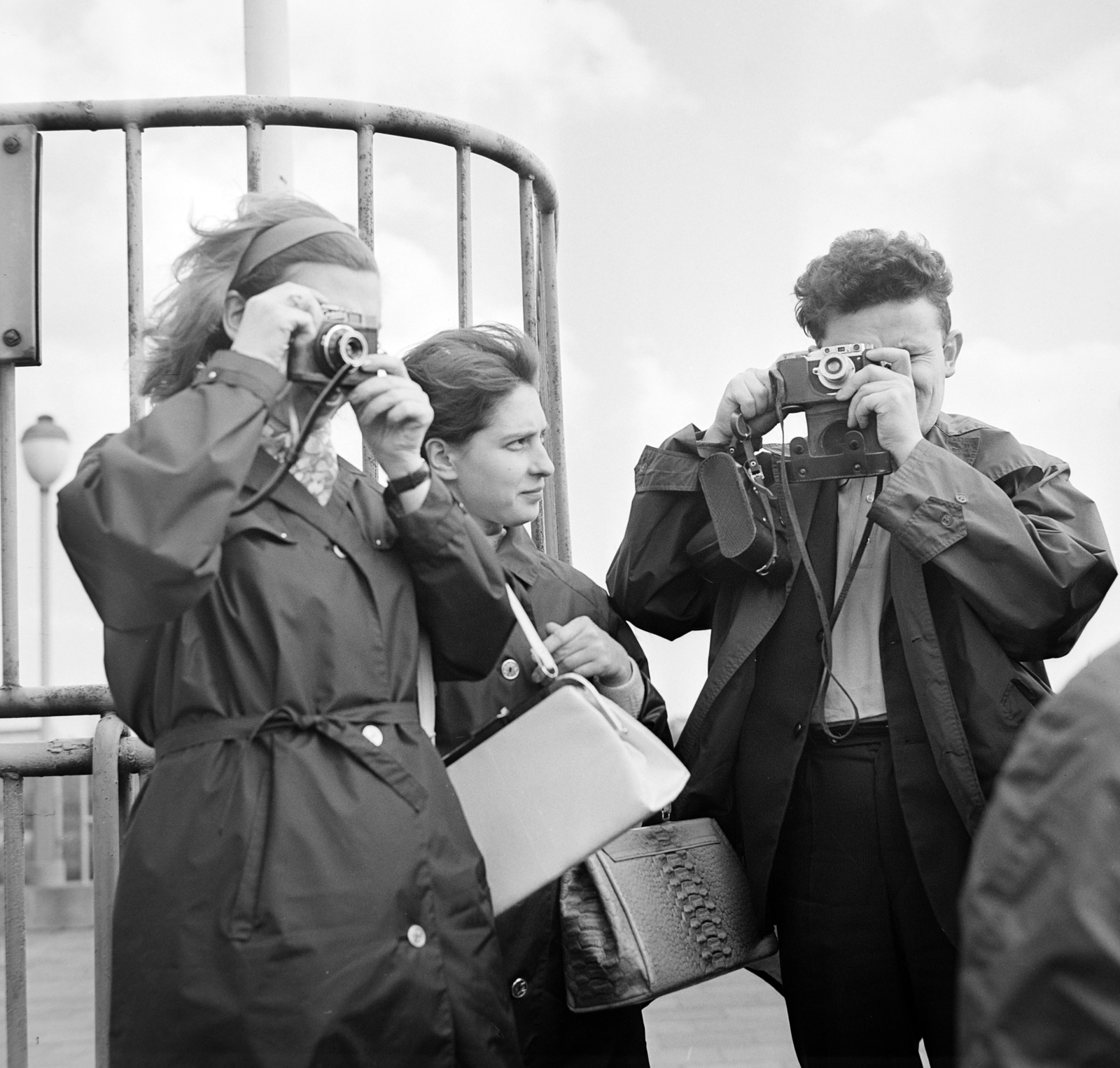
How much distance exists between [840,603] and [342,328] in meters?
0.97

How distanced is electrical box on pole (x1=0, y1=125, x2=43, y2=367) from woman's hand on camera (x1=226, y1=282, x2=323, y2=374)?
793 millimetres

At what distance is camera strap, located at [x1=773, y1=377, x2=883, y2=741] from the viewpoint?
7.66 feet

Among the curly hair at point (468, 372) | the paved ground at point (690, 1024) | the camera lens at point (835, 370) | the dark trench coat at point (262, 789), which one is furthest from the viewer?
the paved ground at point (690, 1024)

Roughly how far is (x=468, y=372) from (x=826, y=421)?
0.62m

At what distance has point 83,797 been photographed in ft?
29.7

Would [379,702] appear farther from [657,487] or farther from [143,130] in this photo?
[143,130]

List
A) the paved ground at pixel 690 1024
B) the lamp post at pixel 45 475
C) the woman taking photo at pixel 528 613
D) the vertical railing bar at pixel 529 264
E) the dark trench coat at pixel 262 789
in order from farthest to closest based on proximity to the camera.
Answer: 1. the paved ground at pixel 690 1024
2. the vertical railing bar at pixel 529 264
3. the lamp post at pixel 45 475
4. the woman taking photo at pixel 528 613
5. the dark trench coat at pixel 262 789

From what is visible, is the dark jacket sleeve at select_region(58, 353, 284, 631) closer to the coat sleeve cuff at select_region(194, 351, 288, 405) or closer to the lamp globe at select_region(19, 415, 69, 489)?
the coat sleeve cuff at select_region(194, 351, 288, 405)

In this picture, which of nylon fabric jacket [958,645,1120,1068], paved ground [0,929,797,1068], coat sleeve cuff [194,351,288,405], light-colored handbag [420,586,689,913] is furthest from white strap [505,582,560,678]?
paved ground [0,929,797,1068]

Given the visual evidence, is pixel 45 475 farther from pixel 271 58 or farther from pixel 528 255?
pixel 528 255

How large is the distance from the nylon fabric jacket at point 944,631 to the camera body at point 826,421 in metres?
0.10

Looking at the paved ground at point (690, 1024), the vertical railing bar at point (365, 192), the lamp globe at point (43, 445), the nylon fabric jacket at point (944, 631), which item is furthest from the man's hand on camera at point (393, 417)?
the paved ground at point (690, 1024)

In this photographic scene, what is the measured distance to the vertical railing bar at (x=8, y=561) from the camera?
8.20ft

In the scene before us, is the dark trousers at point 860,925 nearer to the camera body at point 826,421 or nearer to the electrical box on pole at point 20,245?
the camera body at point 826,421
